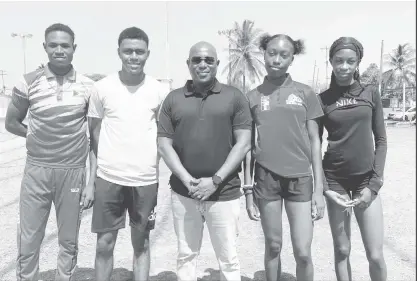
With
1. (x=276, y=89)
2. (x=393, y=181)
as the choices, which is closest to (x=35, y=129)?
(x=276, y=89)

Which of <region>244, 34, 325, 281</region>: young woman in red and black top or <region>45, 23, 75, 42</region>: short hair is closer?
<region>244, 34, 325, 281</region>: young woman in red and black top

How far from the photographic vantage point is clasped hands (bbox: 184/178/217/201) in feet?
9.40

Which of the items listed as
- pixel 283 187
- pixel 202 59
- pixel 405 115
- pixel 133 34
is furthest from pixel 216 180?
pixel 405 115

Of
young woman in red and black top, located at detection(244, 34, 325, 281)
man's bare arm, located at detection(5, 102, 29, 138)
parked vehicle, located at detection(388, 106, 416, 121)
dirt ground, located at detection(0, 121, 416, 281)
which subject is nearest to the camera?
young woman in red and black top, located at detection(244, 34, 325, 281)

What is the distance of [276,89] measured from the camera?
3156mm

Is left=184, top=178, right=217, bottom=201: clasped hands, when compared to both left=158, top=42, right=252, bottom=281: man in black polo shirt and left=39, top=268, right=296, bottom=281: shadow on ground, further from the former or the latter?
left=39, top=268, right=296, bottom=281: shadow on ground

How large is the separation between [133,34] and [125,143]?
0.88 m

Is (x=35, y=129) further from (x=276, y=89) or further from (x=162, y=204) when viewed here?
(x=162, y=204)

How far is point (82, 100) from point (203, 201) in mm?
1308

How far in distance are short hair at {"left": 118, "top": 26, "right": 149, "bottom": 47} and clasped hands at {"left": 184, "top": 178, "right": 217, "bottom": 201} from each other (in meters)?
1.23

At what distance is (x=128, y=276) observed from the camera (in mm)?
4098

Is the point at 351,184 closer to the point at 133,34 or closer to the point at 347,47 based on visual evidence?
the point at 347,47

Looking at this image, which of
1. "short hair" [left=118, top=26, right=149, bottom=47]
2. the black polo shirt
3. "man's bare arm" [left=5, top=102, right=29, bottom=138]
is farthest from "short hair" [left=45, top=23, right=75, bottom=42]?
the black polo shirt

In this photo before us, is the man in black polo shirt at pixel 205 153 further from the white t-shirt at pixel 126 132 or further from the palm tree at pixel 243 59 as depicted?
the palm tree at pixel 243 59
